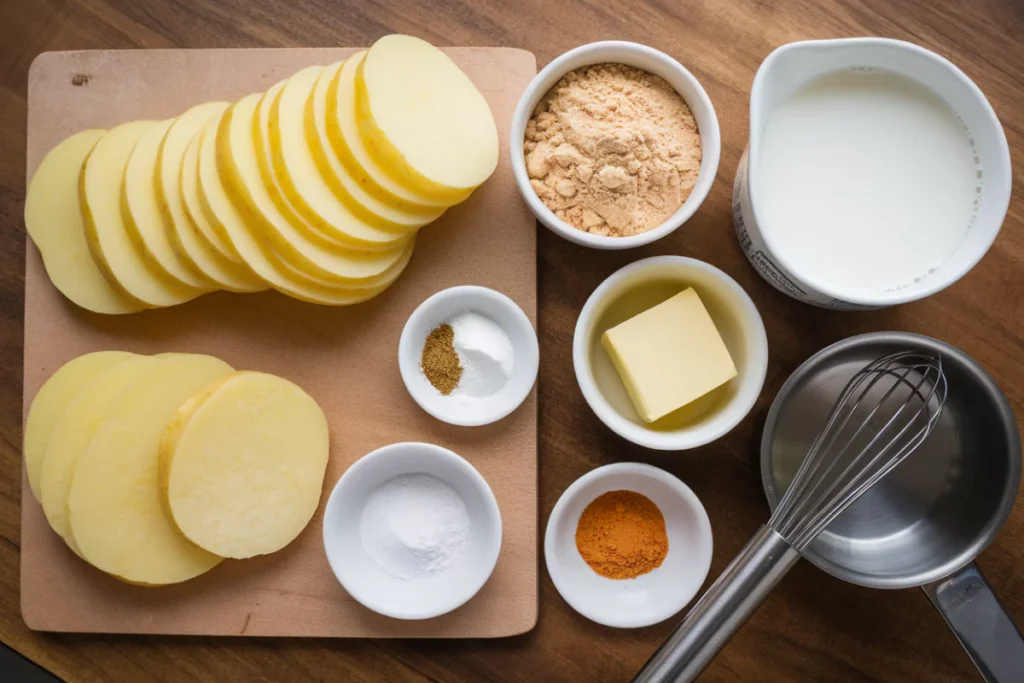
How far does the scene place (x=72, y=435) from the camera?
1.17 metres

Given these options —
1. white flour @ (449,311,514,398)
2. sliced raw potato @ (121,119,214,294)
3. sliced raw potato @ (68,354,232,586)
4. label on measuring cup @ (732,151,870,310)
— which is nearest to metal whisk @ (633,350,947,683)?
label on measuring cup @ (732,151,870,310)

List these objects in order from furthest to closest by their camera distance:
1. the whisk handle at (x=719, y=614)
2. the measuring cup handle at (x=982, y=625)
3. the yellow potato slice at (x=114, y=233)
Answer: the yellow potato slice at (x=114, y=233), the measuring cup handle at (x=982, y=625), the whisk handle at (x=719, y=614)

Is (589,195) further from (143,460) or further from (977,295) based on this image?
(143,460)

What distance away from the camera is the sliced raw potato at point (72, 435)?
117cm

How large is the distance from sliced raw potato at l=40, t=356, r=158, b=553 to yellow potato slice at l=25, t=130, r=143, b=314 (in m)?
0.12

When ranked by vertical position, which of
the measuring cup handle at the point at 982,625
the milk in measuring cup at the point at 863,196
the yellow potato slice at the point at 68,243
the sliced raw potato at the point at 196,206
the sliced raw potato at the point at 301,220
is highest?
the milk in measuring cup at the point at 863,196

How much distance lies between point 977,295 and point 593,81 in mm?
717

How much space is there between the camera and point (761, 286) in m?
1.27

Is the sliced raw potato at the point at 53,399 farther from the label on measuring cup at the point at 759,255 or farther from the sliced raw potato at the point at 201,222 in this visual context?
the label on measuring cup at the point at 759,255

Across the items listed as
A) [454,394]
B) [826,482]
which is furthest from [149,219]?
[826,482]

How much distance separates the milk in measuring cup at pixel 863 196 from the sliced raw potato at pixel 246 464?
77 centimetres

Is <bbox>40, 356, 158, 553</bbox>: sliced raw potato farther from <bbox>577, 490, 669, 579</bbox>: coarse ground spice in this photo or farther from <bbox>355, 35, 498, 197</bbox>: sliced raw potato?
<bbox>577, 490, 669, 579</bbox>: coarse ground spice

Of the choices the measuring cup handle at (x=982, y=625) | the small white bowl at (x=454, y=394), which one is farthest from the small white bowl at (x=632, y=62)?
the measuring cup handle at (x=982, y=625)

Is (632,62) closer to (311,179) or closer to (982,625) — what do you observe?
(311,179)
